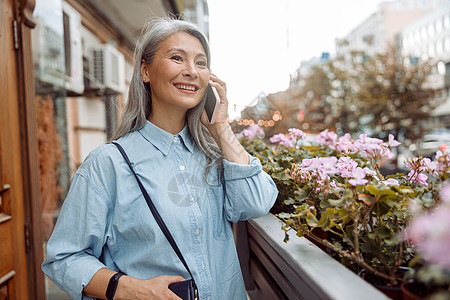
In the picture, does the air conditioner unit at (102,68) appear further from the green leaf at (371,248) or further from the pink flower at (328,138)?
the green leaf at (371,248)

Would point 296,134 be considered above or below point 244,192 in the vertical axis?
above

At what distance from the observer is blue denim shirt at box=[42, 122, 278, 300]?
1.21 m

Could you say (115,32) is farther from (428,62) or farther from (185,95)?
(428,62)

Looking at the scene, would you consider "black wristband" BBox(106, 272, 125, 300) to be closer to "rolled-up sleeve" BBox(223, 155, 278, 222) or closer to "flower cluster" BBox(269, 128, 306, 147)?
"rolled-up sleeve" BBox(223, 155, 278, 222)

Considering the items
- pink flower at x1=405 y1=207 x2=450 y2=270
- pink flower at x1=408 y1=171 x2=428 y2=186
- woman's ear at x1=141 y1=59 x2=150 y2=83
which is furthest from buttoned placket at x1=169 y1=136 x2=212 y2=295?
pink flower at x1=405 y1=207 x2=450 y2=270

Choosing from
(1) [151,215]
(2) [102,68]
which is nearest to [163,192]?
(1) [151,215]

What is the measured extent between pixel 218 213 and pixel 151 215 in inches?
11.9

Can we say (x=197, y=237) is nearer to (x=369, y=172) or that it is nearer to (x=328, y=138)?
(x=369, y=172)

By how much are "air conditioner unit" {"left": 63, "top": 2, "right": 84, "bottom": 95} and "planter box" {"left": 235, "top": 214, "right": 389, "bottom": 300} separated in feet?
10.4

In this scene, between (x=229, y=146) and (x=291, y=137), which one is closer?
(x=229, y=146)

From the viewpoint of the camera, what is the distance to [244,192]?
1380 mm

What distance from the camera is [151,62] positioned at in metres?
1.49

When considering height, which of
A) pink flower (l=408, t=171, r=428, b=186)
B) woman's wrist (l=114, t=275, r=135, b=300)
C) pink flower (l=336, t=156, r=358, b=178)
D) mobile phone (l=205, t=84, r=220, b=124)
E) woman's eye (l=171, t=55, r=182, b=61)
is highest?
woman's eye (l=171, t=55, r=182, b=61)

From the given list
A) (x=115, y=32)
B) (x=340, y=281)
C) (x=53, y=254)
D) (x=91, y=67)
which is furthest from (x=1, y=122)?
(x=115, y=32)
